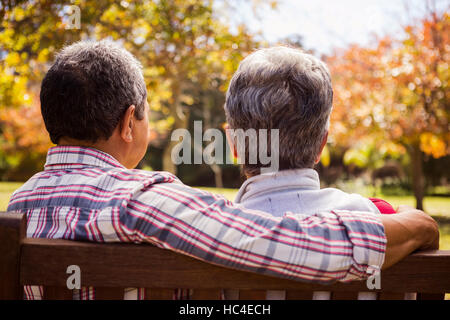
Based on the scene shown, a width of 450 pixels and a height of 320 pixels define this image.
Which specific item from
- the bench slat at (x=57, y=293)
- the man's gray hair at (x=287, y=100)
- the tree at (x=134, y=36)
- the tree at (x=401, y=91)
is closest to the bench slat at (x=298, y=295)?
the man's gray hair at (x=287, y=100)

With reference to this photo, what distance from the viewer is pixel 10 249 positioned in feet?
3.91

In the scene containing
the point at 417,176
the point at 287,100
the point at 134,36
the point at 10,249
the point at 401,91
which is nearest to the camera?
the point at 10,249

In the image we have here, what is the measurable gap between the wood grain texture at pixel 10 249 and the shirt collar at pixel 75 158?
0.35 m

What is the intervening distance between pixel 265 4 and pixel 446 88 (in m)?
5.10

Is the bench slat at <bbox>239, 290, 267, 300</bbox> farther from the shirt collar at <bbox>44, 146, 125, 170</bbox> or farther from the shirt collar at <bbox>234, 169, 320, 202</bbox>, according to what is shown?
the shirt collar at <bbox>44, 146, 125, 170</bbox>

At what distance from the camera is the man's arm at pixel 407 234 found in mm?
1285

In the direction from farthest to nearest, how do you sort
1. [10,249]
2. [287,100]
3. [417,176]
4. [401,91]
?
[417,176] < [401,91] < [287,100] < [10,249]

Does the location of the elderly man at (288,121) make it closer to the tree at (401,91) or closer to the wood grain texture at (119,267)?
the wood grain texture at (119,267)

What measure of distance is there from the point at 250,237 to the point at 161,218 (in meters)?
0.24

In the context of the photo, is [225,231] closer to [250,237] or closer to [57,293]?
[250,237]

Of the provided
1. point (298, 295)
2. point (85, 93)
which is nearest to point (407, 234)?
point (298, 295)

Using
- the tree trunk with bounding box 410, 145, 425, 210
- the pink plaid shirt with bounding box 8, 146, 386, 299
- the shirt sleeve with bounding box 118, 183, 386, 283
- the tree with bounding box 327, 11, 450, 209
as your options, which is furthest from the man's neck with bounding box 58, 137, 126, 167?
the tree trunk with bounding box 410, 145, 425, 210

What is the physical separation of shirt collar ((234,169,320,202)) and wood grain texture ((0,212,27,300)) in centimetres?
70

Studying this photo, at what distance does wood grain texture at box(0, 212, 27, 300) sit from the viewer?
1.19 meters
